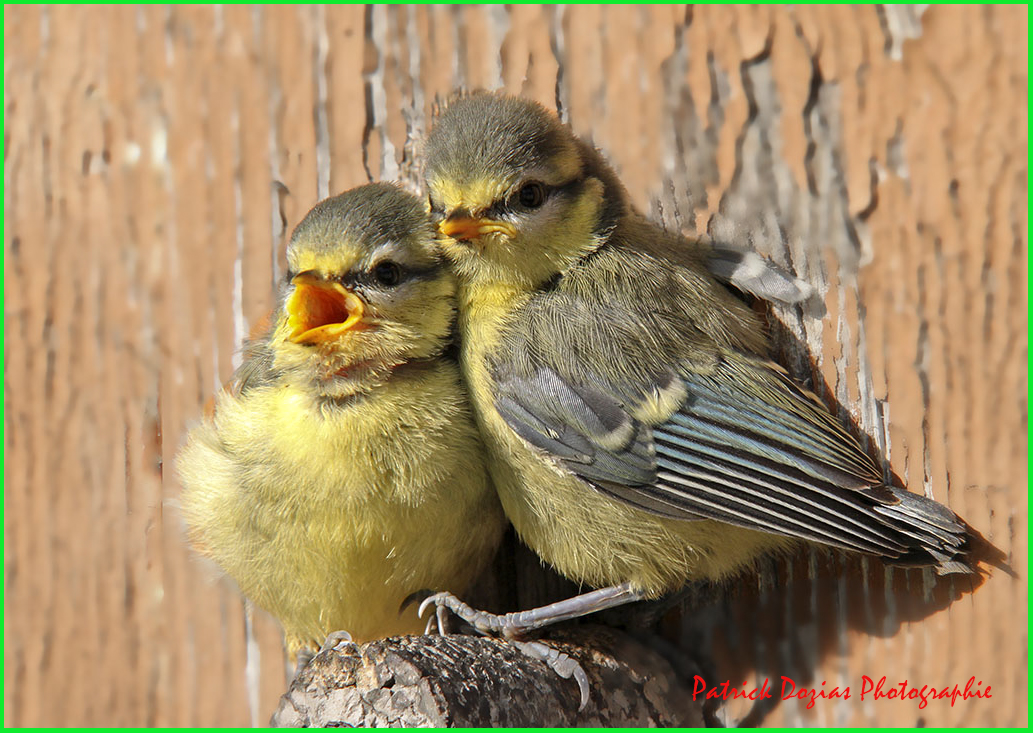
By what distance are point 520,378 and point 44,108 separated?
4.01 feet

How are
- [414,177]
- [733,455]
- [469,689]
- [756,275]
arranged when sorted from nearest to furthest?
[469,689], [733,455], [756,275], [414,177]

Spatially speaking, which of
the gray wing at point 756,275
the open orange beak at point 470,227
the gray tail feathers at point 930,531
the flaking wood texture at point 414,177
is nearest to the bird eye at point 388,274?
the open orange beak at point 470,227

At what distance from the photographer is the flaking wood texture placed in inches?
63.7

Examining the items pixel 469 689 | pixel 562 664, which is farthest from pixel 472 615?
pixel 469 689

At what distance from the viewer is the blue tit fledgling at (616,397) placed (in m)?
1.63

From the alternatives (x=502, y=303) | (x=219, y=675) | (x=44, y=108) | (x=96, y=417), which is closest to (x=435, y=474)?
(x=502, y=303)

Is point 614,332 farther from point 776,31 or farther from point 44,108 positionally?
point 44,108

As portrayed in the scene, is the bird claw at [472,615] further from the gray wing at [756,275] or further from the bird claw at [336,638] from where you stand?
the gray wing at [756,275]

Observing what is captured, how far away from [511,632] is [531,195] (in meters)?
0.79

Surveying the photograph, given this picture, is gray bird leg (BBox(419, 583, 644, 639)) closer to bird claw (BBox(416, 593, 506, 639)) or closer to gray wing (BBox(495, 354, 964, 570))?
bird claw (BBox(416, 593, 506, 639))

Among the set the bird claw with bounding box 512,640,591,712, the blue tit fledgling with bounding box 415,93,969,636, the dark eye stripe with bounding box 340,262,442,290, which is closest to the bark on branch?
the bird claw with bounding box 512,640,591,712

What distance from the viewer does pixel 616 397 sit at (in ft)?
5.79

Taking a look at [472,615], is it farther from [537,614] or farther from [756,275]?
[756,275]

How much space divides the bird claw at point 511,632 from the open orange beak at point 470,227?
0.65 metres
